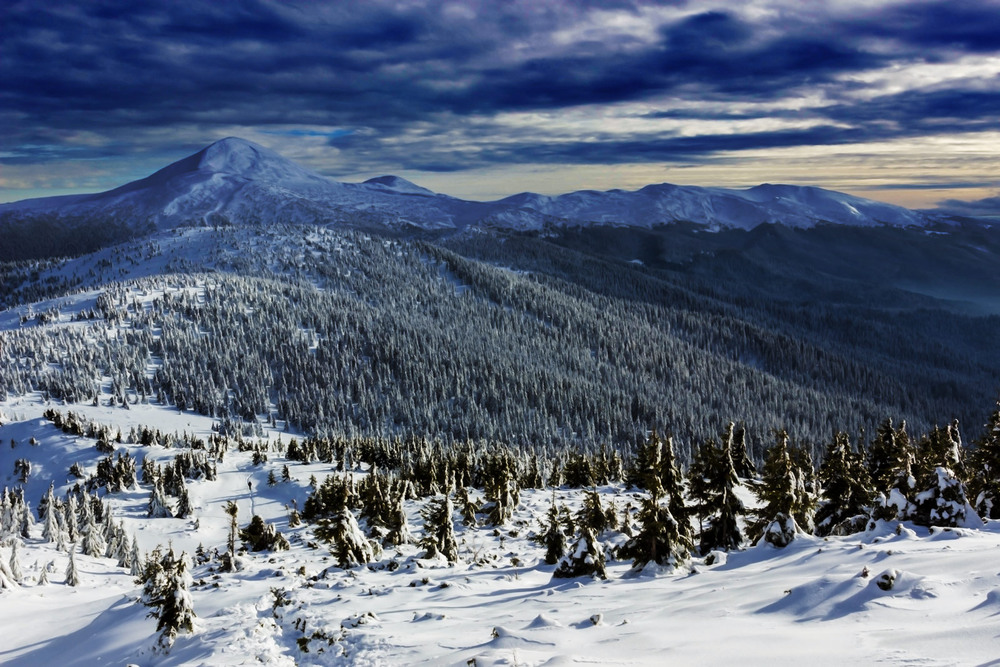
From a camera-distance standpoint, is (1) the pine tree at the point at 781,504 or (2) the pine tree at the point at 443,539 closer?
(1) the pine tree at the point at 781,504

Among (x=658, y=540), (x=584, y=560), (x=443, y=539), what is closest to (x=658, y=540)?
(x=658, y=540)

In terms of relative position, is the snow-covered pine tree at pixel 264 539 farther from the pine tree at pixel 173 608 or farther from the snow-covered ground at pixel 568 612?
the pine tree at pixel 173 608

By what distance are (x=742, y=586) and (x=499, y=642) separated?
29.9 ft

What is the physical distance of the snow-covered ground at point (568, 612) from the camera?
45.0 ft

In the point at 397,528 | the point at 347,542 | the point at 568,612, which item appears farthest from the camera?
the point at 397,528

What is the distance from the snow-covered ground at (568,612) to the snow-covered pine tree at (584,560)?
712mm

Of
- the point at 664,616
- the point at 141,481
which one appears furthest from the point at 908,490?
the point at 141,481

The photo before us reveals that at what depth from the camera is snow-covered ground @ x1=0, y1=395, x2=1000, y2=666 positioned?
13.7m

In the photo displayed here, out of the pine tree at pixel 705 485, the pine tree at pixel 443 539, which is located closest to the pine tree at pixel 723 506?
the pine tree at pixel 705 485

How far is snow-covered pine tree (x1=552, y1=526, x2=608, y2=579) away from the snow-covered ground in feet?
2.34

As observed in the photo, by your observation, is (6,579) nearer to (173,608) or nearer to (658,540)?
(173,608)

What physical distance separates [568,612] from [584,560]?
6885mm

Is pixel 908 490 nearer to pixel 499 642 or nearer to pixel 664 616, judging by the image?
pixel 664 616

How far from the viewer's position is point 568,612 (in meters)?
20.3
